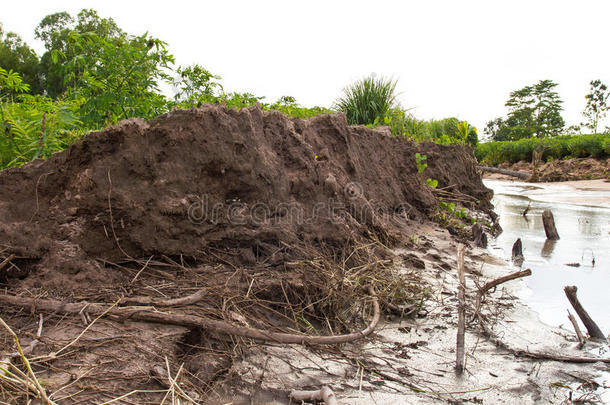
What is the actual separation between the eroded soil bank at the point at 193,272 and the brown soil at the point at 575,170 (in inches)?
765

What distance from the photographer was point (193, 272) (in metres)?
2.95

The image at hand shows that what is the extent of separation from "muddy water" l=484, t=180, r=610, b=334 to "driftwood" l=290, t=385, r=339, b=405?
2387 mm

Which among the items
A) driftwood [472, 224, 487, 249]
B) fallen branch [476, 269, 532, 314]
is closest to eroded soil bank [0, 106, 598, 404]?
fallen branch [476, 269, 532, 314]

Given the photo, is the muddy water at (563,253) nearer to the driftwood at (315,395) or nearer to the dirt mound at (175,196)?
the dirt mound at (175,196)

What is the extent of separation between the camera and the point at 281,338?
2.39 meters

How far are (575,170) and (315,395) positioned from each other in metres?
23.2

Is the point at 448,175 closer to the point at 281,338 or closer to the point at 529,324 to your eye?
the point at 529,324

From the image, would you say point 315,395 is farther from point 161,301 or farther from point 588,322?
point 588,322

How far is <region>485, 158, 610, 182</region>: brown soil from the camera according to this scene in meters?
20.0

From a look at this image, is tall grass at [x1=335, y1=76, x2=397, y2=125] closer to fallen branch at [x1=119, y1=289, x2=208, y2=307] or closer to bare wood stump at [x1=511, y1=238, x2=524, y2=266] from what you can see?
bare wood stump at [x1=511, y1=238, x2=524, y2=266]

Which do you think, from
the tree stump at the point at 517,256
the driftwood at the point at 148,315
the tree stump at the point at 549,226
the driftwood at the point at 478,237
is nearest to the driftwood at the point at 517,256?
the tree stump at the point at 517,256

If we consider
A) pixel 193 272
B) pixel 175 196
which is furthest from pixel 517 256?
pixel 175 196

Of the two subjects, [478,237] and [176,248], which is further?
[478,237]

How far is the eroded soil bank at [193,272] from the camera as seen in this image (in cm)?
212
